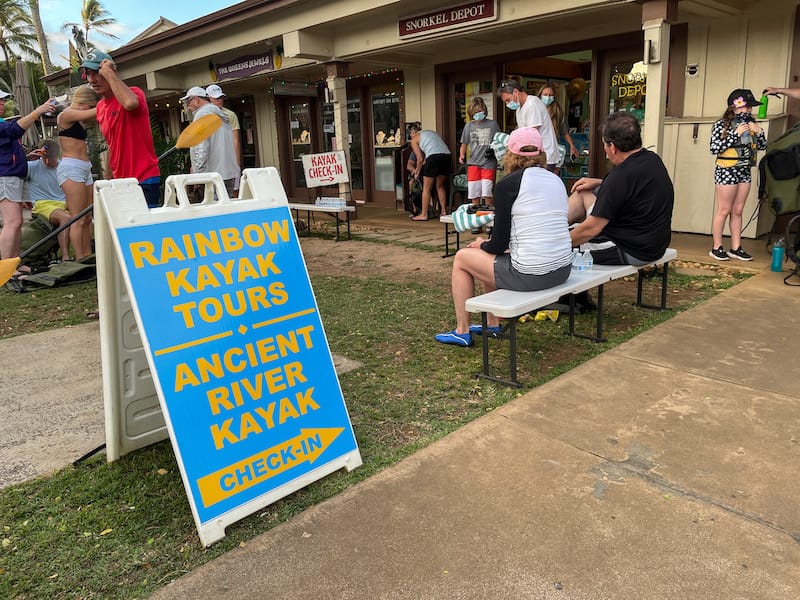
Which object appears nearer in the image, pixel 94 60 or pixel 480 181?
pixel 94 60

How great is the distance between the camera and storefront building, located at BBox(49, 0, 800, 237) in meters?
6.85

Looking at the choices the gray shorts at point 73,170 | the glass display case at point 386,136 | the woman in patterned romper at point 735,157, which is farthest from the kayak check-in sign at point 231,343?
the glass display case at point 386,136

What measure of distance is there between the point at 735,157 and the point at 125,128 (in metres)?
5.53

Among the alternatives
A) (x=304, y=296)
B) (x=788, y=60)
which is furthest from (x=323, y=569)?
(x=788, y=60)

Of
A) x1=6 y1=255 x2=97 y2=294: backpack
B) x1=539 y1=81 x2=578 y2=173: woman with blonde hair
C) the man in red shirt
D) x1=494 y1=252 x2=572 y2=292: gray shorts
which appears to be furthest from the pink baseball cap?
x1=6 y1=255 x2=97 y2=294: backpack

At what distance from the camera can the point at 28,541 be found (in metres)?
2.23

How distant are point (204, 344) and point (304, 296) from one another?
19.2 inches

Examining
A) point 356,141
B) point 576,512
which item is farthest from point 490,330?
point 356,141

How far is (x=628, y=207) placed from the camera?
4.22 metres

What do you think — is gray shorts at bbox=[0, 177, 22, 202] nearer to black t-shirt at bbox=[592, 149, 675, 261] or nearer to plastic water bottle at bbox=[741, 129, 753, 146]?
black t-shirt at bbox=[592, 149, 675, 261]

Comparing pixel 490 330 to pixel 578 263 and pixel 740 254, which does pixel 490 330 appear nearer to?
pixel 578 263

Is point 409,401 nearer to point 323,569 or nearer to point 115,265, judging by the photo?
point 323,569

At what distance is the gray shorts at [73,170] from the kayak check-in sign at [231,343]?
427cm

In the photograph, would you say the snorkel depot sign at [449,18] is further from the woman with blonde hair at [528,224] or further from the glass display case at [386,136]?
the woman with blonde hair at [528,224]
